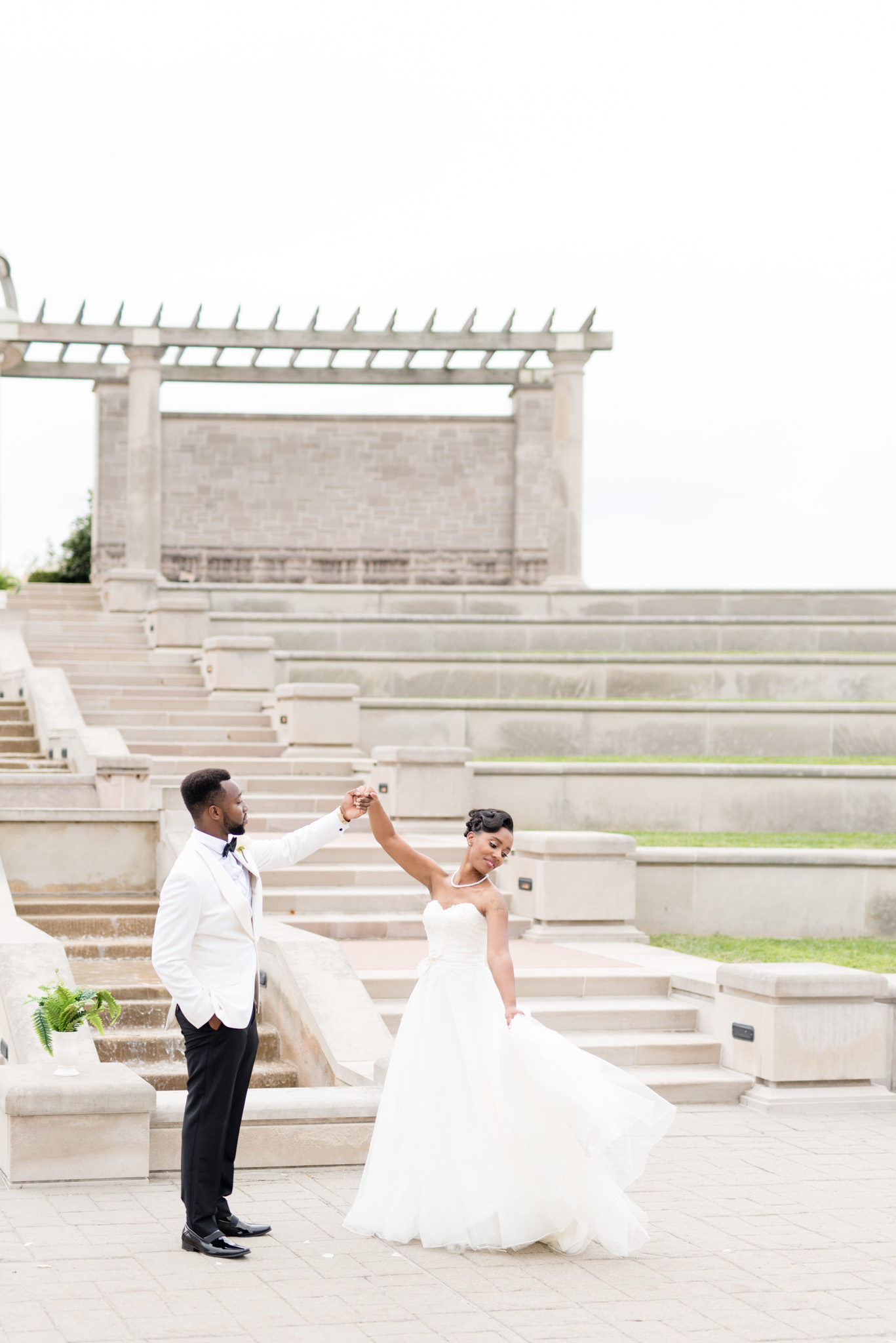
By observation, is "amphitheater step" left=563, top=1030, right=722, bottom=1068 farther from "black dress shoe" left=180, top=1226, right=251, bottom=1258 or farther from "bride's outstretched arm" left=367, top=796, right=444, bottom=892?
"black dress shoe" left=180, top=1226, right=251, bottom=1258

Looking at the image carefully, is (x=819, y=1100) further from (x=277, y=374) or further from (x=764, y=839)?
(x=277, y=374)

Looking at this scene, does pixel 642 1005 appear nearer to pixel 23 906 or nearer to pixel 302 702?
pixel 23 906

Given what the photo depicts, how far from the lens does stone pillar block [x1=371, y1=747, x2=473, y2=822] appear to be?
1504cm

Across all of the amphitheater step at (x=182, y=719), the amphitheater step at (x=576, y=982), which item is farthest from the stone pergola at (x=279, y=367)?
the amphitheater step at (x=576, y=982)

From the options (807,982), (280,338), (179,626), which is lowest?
(807,982)

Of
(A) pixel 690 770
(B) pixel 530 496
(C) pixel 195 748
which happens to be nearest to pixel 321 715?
(C) pixel 195 748

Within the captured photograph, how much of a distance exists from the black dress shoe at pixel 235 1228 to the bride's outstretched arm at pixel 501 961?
1318 millimetres

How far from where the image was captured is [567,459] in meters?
27.2

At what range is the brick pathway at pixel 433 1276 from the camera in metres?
5.04

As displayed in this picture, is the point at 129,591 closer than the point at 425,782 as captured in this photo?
No

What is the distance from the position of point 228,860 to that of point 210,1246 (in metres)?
1.49

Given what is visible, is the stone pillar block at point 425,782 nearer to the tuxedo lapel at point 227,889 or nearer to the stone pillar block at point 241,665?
the stone pillar block at point 241,665

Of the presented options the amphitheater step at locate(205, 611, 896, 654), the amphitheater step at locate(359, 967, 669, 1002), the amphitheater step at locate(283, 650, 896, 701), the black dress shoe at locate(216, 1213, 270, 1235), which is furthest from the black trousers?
the amphitheater step at locate(205, 611, 896, 654)

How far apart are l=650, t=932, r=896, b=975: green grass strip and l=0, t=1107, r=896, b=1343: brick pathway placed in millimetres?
4151
